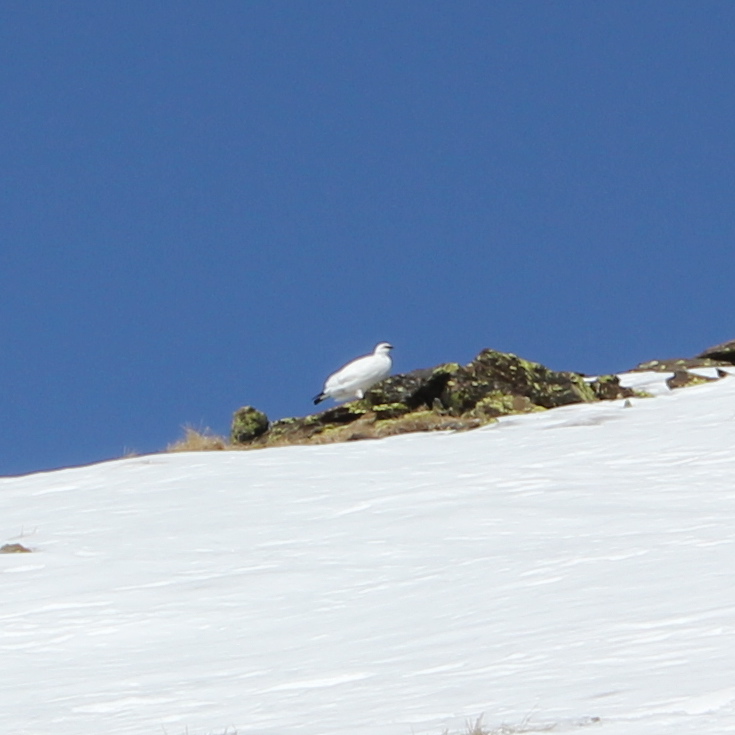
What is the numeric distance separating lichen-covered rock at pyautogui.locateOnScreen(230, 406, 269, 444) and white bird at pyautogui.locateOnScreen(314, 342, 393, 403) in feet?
4.70

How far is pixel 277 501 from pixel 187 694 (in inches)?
240

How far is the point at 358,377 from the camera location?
2073 cm

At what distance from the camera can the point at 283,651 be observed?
23.0ft

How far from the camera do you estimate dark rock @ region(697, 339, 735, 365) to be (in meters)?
22.5

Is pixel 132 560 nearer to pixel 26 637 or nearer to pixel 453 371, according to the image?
pixel 26 637

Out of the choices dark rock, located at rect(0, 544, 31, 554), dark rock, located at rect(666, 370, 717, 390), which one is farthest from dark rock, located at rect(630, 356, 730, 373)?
dark rock, located at rect(0, 544, 31, 554)

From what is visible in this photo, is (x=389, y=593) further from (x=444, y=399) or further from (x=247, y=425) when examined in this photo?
(x=247, y=425)

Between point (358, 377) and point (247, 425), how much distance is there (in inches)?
77.3

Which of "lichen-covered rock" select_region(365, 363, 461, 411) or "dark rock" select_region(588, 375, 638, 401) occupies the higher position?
"lichen-covered rock" select_region(365, 363, 461, 411)

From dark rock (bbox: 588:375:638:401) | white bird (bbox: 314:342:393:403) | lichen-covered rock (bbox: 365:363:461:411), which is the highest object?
white bird (bbox: 314:342:393:403)

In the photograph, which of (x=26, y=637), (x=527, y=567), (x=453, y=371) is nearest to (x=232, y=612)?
(x=26, y=637)

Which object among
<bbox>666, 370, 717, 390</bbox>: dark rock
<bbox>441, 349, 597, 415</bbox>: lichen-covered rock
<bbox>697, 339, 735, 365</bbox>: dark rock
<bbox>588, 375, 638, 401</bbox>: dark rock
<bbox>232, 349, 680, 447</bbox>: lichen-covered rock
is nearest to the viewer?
<bbox>232, 349, 680, 447</bbox>: lichen-covered rock

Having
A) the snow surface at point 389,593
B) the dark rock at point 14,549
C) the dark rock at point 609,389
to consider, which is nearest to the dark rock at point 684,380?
the dark rock at point 609,389

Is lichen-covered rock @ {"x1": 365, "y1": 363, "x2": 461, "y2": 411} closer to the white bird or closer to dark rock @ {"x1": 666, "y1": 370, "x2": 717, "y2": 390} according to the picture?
the white bird
